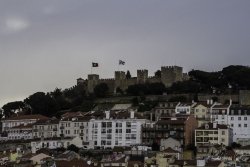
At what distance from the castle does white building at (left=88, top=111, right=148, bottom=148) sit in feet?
42.7

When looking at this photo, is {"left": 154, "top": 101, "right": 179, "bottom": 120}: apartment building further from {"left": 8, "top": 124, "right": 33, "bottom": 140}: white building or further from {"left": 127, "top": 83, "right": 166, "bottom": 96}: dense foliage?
{"left": 8, "top": 124, "right": 33, "bottom": 140}: white building

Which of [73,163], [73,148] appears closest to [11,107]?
[73,148]

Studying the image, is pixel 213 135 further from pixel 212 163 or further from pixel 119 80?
pixel 119 80

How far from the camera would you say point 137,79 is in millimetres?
86000

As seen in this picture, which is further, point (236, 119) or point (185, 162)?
point (236, 119)

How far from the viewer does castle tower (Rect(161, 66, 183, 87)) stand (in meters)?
82.9

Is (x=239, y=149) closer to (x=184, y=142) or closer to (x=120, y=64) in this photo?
(x=184, y=142)

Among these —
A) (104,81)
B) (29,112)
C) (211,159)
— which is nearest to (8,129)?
(29,112)

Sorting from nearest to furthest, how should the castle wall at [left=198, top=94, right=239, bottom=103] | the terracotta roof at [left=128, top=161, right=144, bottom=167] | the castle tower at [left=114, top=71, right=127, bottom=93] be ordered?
1. the terracotta roof at [left=128, top=161, right=144, bottom=167]
2. the castle wall at [left=198, top=94, right=239, bottom=103]
3. the castle tower at [left=114, top=71, right=127, bottom=93]

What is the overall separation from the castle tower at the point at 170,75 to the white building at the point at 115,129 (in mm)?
12770

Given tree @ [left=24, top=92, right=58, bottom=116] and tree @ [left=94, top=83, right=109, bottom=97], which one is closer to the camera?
tree @ [left=24, top=92, right=58, bottom=116]

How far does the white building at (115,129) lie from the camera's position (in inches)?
2657

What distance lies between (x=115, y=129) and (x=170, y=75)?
52.7 ft

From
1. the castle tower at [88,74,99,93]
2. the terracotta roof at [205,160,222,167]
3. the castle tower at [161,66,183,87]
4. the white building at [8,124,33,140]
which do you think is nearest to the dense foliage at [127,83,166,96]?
the castle tower at [161,66,183,87]
